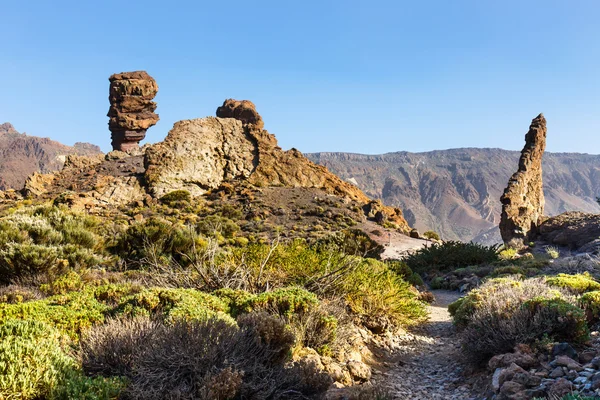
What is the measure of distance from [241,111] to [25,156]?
12256 centimetres

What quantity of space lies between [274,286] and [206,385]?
396 cm

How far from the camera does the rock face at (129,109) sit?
169 ft

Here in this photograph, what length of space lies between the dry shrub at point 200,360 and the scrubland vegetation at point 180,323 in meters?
0.01

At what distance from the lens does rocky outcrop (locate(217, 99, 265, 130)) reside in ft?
162

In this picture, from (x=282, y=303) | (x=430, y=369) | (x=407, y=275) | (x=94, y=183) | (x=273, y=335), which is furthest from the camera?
(x=94, y=183)

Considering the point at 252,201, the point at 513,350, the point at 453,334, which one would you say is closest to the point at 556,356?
the point at 513,350

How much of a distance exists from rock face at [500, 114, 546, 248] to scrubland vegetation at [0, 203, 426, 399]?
1810 cm

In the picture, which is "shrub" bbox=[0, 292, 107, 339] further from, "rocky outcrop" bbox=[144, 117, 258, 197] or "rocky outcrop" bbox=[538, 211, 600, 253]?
"rocky outcrop" bbox=[144, 117, 258, 197]

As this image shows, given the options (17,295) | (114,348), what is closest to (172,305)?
(114,348)

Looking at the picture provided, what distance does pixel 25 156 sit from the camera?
14212 centimetres

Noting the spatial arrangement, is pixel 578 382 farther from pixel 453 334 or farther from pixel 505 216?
pixel 505 216

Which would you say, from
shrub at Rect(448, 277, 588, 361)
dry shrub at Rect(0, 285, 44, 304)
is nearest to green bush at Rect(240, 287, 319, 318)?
shrub at Rect(448, 277, 588, 361)

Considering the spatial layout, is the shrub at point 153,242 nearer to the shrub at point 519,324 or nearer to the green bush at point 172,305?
the green bush at point 172,305

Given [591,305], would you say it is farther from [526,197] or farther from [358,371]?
[526,197]
